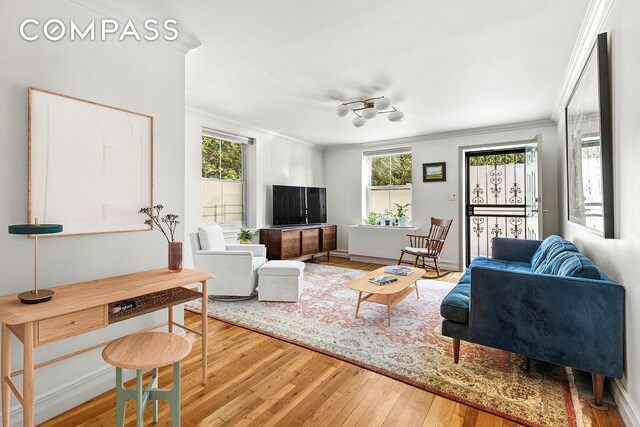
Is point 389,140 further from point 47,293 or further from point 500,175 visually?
point 47,293

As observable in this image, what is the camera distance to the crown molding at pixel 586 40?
6.64ft

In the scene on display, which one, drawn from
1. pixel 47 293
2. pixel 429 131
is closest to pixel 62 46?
pixel 47 293

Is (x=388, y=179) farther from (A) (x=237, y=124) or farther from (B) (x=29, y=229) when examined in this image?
(B) (x=29, y=229)

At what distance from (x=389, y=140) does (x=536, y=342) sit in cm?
498

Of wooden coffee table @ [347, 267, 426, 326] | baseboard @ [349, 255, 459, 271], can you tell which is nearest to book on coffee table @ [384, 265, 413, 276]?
wooden coffee table @ [347, 267, 426, 326]

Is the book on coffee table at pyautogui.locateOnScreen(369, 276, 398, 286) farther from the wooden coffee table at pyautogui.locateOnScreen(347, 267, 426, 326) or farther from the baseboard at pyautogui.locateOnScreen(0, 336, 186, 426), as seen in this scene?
the baseboard at pyautogui.locateOnScreen(0, 336, 186, 426)

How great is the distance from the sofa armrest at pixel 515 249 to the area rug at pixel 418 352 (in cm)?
87

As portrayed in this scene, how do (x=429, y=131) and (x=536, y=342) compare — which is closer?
(x=536, y=342)

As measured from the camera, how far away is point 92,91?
200 centimetres

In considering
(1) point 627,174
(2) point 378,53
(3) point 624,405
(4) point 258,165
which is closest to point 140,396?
(3) point 624,405

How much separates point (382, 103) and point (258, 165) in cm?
280

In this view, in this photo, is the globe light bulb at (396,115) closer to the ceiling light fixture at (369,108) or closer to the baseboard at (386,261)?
the ceiling light fixture at (369,108)

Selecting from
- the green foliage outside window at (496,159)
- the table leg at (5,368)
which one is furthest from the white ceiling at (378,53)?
the table leg at (5,368)

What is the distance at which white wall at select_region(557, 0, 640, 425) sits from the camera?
1.57m
